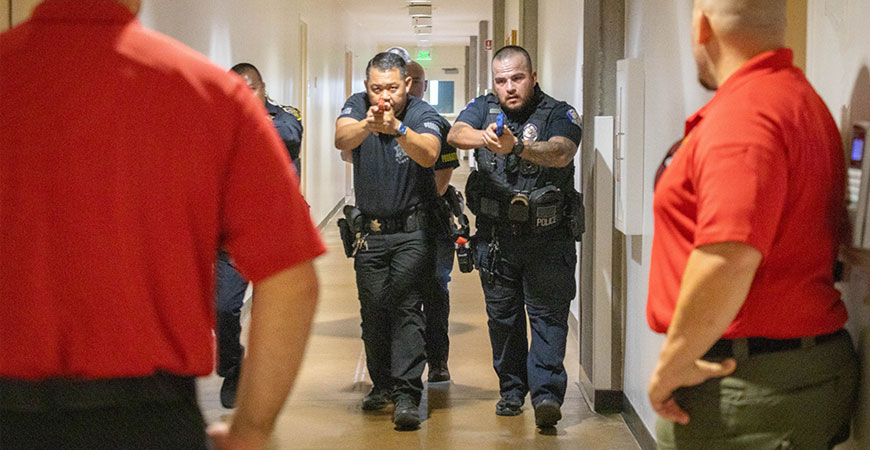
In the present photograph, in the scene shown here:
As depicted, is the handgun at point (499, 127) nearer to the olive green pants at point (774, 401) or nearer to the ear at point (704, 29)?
the ear at point (704, 29)

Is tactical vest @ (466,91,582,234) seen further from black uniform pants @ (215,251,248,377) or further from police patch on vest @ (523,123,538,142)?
black uniform pants @ (215,251,248,377)

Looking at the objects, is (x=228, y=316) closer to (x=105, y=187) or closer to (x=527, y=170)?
(x=527, y=170)

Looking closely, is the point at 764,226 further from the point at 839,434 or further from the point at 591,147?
the point at 591,147

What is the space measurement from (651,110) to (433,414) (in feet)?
5.33

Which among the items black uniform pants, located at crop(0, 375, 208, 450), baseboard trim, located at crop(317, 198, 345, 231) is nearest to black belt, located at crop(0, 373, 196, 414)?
black uniform pants, located at crop(0, 375, 208, 450)

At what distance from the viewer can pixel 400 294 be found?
4.27 meters

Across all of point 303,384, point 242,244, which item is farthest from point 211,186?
point 303,384

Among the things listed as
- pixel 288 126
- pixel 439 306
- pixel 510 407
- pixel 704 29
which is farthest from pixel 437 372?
pixel 704 29

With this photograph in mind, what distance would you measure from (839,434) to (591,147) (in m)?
2.84

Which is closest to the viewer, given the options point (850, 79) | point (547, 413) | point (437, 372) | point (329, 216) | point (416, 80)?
point (850, 79)

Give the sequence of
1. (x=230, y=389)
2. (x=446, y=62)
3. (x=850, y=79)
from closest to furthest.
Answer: (x=850, y=79) < (x=230, y=389) < (x=446, y=62)

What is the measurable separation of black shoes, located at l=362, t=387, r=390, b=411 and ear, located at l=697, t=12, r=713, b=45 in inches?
119

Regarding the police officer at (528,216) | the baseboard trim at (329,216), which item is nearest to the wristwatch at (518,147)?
the police officer at (528,216)

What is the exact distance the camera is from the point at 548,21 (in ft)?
24.3
